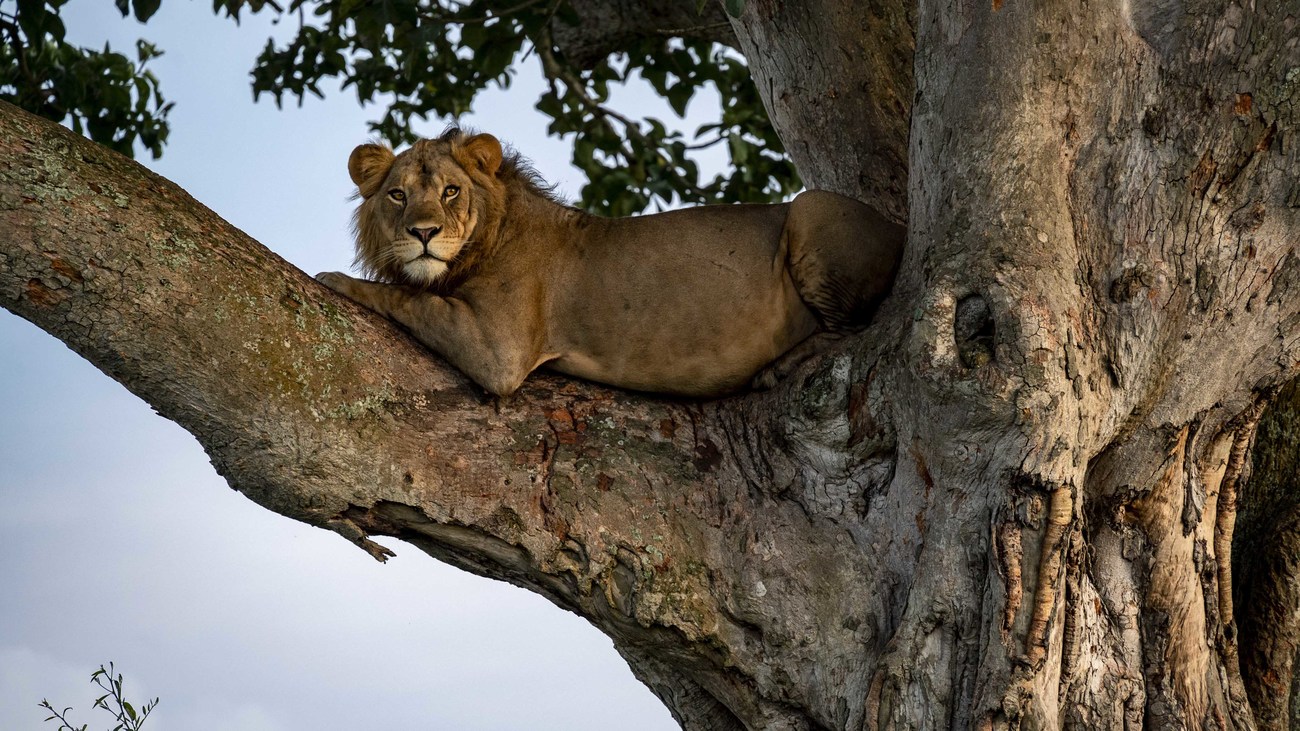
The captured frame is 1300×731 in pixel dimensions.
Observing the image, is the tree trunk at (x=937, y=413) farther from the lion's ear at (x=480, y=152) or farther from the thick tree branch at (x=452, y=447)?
the lion's ear at (x=480, y=152)

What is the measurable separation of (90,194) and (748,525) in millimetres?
2257

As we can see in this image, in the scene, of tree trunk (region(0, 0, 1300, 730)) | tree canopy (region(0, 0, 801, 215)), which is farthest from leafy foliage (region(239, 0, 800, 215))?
tree trunk (region(0, 0, 1300, 730))

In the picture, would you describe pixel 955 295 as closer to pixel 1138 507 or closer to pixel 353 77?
pixel 1138 507

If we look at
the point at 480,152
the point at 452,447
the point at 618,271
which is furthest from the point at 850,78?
the point at 452,447

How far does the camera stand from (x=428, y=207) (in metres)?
4.89

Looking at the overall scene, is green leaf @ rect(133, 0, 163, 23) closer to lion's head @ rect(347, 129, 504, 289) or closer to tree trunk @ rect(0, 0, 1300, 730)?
lion's head @ rect(347, 129, 504, 289)

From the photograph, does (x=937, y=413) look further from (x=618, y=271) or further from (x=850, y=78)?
(x=850, y=78)

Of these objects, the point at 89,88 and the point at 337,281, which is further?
the point at 89,88

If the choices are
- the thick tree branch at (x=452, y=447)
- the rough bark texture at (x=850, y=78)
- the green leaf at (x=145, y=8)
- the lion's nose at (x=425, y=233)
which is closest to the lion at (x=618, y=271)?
the lion's nose at (x=425, y=233)

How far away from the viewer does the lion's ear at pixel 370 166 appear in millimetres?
5152

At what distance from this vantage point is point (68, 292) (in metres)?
3.77

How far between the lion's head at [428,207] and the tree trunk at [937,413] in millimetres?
530

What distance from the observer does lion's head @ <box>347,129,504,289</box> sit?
488cm

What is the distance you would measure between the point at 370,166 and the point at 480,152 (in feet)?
1.44
